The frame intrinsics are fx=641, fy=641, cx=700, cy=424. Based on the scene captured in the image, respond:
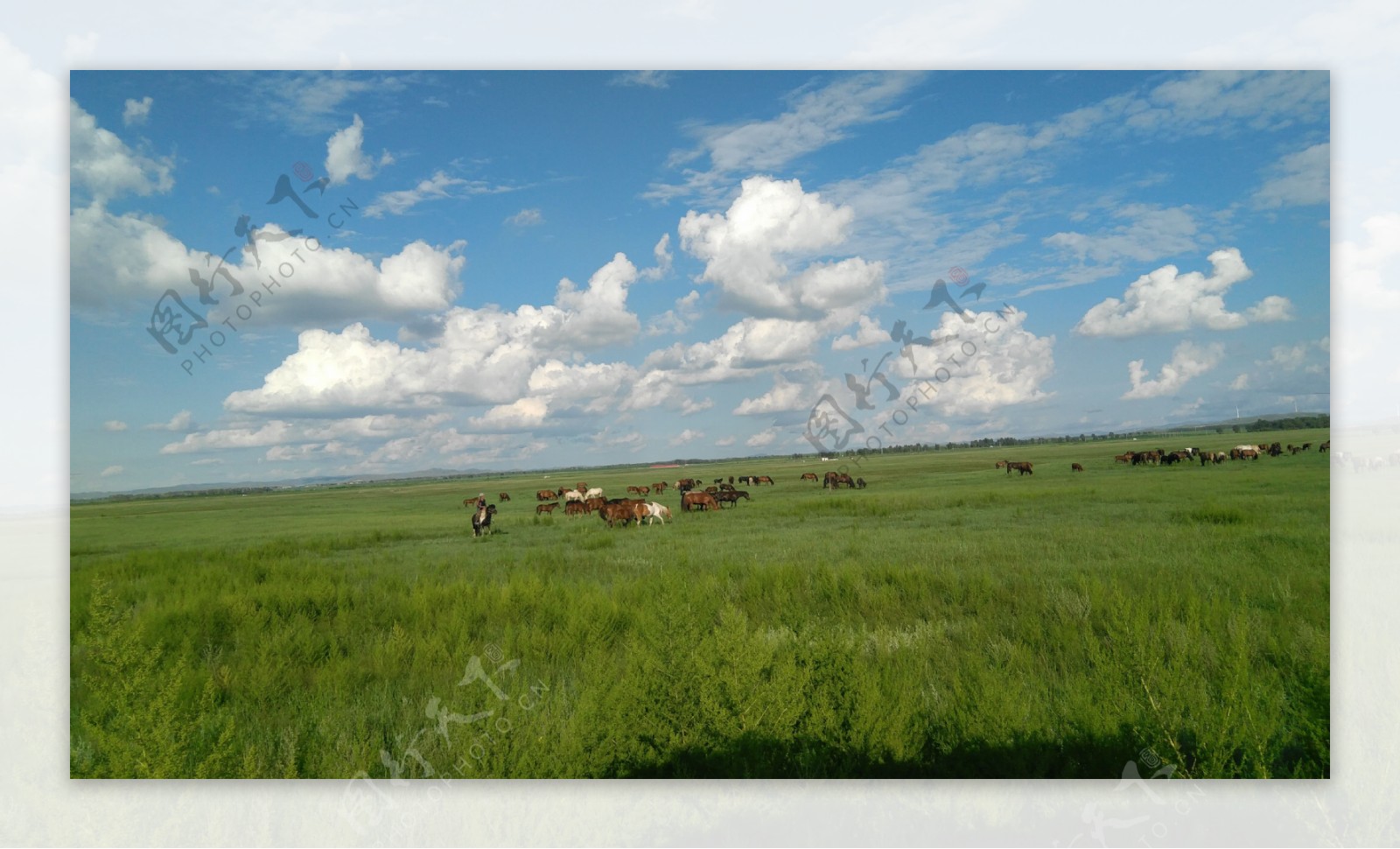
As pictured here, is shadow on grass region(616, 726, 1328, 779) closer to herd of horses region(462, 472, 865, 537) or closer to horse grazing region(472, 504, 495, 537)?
herd of horses region(462, 472, 865, 537)

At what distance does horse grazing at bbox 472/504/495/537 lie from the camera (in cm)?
1181

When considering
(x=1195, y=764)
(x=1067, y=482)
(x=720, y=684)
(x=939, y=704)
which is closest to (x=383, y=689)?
(x=720, y=684)

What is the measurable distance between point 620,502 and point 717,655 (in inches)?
388

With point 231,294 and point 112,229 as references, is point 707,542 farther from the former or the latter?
point 112,229

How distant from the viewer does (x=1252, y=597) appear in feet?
17.4

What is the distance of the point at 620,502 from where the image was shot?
14141mm

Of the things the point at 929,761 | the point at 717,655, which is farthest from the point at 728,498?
the point at 929,761

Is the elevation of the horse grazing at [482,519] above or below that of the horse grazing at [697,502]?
above

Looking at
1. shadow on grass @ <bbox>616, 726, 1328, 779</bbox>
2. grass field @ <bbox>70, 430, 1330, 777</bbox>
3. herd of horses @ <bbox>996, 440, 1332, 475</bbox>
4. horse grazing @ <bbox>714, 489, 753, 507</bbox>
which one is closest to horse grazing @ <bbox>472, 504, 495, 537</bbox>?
grass field @ <bbox>70, 430, 1330, 777</bbox>

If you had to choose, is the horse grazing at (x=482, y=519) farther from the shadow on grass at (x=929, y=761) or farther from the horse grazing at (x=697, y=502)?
the shadow on grass at (x=929, y=761)

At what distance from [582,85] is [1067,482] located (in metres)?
14.3

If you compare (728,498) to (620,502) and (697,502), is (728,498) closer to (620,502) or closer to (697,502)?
(697,502)

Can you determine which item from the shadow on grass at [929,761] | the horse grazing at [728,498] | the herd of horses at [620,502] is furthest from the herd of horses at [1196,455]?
the horse grazing at [728,498]

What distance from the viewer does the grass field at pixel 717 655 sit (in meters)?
4.19
